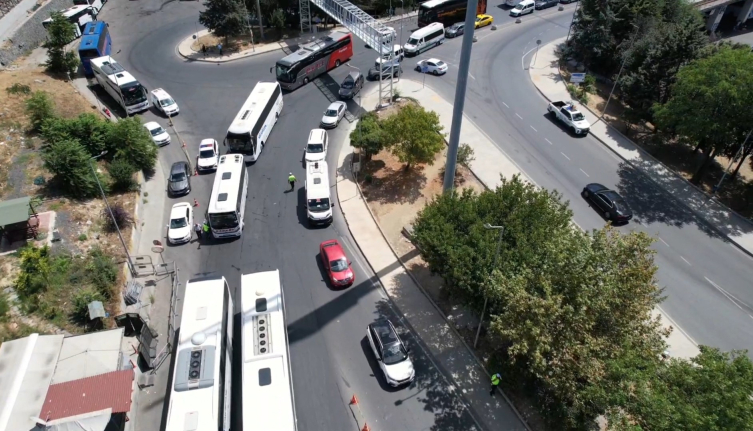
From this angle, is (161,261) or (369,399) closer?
(369,399)

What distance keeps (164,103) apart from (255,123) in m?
13.1

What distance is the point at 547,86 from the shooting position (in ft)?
175

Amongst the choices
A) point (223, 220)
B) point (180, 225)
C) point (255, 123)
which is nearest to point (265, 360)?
point (223, 220)

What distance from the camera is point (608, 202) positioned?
36625mm

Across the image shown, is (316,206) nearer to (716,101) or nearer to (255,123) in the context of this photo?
(255,123)

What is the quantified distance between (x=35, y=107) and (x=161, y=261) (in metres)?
19.3

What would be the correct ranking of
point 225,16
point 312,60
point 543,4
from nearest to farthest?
point 312,60 < point 225,16 < point 543,4

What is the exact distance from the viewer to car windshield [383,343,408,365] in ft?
82.7

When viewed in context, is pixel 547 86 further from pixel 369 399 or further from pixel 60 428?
pixel 60 428

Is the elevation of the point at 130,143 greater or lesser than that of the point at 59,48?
lesser

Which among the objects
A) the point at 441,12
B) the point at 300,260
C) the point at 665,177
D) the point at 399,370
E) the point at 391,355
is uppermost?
the point at 441,12

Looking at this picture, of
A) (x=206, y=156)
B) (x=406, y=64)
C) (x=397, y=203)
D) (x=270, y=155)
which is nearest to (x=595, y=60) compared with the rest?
(x=406, y=64)

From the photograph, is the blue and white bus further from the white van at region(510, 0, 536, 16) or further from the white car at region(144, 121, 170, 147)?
the white van at region(510, 0, 536, 16)

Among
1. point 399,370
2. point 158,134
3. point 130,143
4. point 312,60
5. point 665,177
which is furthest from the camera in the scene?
point 312,60
